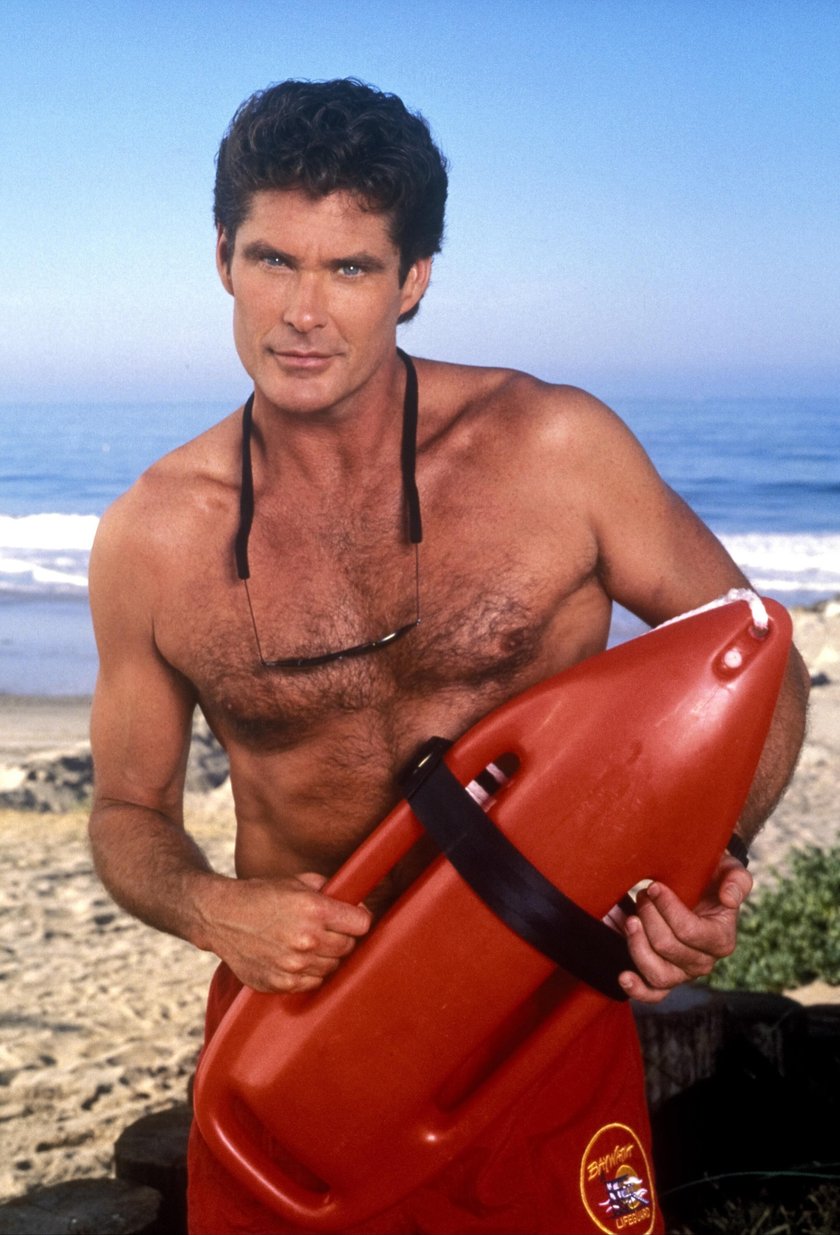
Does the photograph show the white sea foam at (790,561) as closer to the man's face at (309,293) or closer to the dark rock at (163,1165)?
the dark rock at (163,1165)

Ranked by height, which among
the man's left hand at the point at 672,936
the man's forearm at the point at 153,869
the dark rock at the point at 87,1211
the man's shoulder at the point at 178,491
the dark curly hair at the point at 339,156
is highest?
the dark curly hair at the point at 339,156

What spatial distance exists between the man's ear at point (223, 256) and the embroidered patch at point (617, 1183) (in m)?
1.42

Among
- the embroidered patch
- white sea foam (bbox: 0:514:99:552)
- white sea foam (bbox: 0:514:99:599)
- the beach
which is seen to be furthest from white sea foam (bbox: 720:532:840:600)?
the embroidered patch

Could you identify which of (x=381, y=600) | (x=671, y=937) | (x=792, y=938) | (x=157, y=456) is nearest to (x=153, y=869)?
(x=381, y=600)

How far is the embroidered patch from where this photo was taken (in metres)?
2.06

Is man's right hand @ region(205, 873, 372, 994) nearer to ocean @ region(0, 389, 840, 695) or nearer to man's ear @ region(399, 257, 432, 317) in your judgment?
man's ear @ region(399, 257, 432, 317)

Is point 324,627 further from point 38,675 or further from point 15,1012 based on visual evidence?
point 38,675

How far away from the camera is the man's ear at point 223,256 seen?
2174 mm

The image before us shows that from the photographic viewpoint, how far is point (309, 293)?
78.5 inches

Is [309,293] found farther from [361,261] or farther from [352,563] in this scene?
[352,563]

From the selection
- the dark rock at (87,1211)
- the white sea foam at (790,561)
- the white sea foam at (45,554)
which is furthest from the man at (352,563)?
the white sea foam at (790,561)

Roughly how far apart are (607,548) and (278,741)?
61 cm

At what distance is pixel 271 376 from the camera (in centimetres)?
205

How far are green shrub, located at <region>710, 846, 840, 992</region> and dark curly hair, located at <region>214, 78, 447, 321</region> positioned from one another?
2.50 metres
